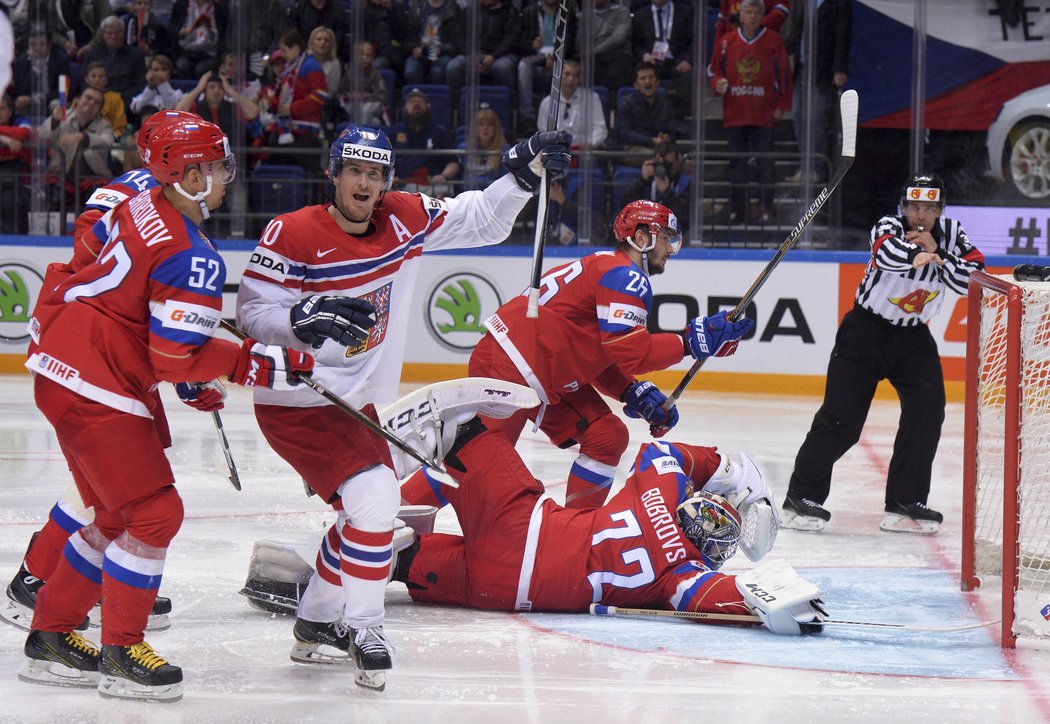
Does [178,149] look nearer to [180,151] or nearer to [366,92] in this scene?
[180,151]

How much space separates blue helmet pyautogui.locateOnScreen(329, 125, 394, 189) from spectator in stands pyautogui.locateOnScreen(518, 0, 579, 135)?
554 cm

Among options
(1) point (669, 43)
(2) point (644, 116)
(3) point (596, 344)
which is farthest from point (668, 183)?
(3) point (596, 344)

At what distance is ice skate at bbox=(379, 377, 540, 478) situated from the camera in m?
3.89

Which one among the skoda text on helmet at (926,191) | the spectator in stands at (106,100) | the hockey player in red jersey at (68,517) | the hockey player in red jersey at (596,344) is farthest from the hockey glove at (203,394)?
the spectator in stands at (106,100)

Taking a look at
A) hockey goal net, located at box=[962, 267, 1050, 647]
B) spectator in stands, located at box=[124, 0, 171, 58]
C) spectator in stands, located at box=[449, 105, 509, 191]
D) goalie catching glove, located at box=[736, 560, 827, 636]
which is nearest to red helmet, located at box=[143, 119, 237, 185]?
goalie catching glove, located at box=[736, 560, 827, 636]

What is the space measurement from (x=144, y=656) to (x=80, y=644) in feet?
0.73

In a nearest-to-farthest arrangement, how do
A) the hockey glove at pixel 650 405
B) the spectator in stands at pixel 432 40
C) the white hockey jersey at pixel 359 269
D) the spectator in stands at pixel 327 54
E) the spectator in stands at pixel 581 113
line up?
the white hockey jersey at pixel 359 269 → the hockey glove at pixel 650 405 → the spectator in stands at pixel 581 113 → the spectator in stands at pixel 432 40 → the spectator in stands at pixel 327 54

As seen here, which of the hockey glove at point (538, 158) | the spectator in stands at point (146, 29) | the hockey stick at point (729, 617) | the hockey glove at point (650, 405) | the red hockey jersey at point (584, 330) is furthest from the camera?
the spectator in stands at point (146, 29)

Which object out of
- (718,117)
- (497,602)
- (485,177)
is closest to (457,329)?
(485,177)

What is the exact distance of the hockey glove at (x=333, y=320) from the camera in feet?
10.1

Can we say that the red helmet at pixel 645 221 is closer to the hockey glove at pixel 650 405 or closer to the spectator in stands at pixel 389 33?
the hockey glove at pixel 650 405

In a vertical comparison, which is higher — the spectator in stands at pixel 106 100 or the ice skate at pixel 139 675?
the spectator in stands at pixel 106 100

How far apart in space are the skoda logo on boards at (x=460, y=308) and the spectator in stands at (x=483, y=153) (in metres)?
0.64

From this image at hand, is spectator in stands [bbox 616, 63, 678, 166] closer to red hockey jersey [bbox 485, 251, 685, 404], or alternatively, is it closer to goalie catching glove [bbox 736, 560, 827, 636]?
red hockey jersey [bbox 485, 251, 685, 404]
